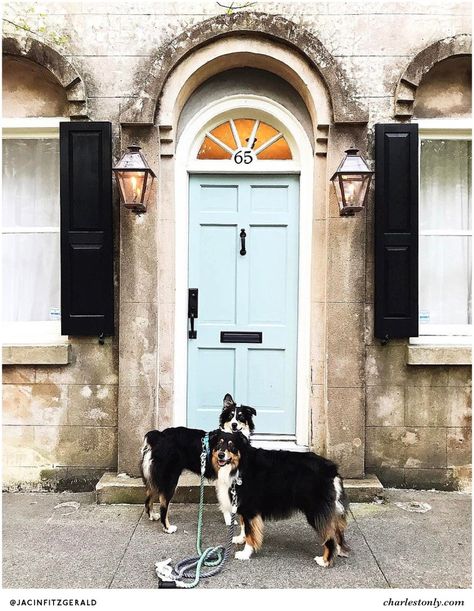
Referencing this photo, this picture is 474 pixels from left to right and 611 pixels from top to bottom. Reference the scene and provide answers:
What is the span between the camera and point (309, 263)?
522 cm

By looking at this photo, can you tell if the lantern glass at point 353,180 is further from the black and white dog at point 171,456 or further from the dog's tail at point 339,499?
the dog's tail at point 339,499

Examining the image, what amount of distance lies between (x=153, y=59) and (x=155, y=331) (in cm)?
260

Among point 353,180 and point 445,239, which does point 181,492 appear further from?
point 445,239

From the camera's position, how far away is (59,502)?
4.89 meters

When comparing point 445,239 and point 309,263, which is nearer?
point 309,263

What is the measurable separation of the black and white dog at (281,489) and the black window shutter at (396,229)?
1738mm

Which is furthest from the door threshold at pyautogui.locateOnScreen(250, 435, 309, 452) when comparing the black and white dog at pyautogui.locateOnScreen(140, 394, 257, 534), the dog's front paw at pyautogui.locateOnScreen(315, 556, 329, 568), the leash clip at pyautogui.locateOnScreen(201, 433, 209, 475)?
the dog's front paw at pyautogui.locateOnScreen(315, 556, 329, 568)

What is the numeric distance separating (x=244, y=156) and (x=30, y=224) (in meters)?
2.33

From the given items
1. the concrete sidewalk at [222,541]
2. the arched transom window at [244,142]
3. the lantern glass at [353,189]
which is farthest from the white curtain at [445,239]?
the concrete sidewalk at [222,541]

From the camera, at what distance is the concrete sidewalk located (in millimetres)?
3570

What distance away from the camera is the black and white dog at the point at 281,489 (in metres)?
3.69

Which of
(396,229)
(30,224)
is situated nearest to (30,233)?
(30,224)

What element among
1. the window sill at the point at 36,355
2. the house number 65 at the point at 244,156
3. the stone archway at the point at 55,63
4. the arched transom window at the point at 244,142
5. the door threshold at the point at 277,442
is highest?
the stone archway at the point at 55,63
